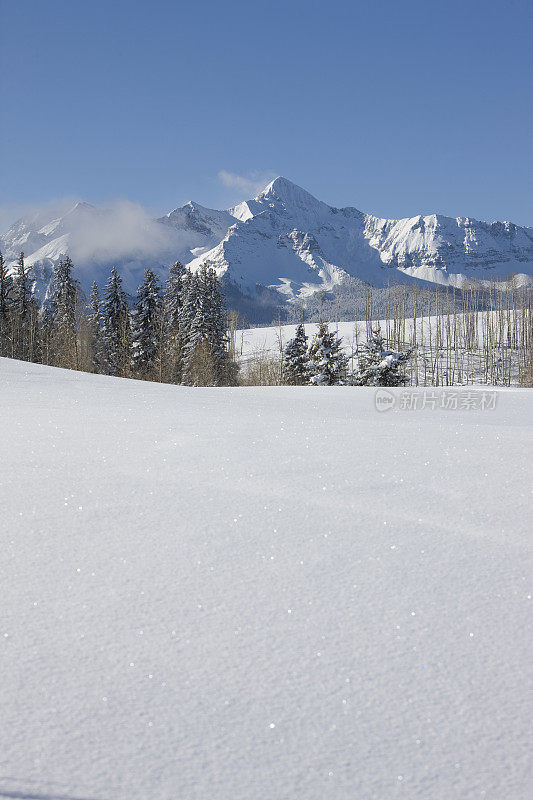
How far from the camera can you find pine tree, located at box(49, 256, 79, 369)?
23562 mm

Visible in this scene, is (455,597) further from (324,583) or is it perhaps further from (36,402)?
(36,402)

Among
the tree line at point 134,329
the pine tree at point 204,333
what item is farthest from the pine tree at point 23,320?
the pine tree at point 204,333

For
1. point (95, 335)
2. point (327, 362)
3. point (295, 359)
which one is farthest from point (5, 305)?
point (327, 362)

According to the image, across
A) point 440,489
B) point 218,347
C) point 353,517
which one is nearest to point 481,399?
point 440,489

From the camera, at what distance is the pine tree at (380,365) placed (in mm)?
19594

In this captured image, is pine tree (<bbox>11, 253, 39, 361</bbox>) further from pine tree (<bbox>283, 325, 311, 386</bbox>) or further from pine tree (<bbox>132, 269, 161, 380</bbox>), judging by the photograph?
pine tree (<bbox>283, 325, 311, 386</bbox>)

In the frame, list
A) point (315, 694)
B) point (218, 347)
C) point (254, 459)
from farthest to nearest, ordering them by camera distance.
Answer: point (218, 347) < point (254, 459) < point (315, 694)

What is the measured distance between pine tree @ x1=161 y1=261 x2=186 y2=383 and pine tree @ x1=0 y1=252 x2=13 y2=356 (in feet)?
27.9

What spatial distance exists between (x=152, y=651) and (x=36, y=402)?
4825 millimetres

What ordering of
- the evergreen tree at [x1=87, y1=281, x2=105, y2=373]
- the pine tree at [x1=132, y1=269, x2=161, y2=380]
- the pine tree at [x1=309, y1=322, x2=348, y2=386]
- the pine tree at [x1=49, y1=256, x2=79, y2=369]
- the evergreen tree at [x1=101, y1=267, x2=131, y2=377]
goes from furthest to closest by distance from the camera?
the evergreen tree at [x1=87, y1=281, x2=105, y2=373]
the evergreen tree at [x1=101, y1=267, x2=131, y2=377]
the pine tree at [x1=132, y1=269, x2=161, y2=380]
the pine tree at [x1=49, y1=256, x2=79, y2=369]
the pine tree at [x1=309, y1=322, x2=348, y2=386]

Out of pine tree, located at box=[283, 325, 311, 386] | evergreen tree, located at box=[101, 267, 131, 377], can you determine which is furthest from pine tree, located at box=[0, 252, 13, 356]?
pine tree, located at box=[283, 325, 311, 386]

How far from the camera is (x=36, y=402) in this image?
230 inches

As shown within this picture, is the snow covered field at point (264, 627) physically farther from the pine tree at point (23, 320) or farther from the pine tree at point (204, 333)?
the pine tree at point (23, 320)

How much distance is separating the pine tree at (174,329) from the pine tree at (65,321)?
14.5 ft
